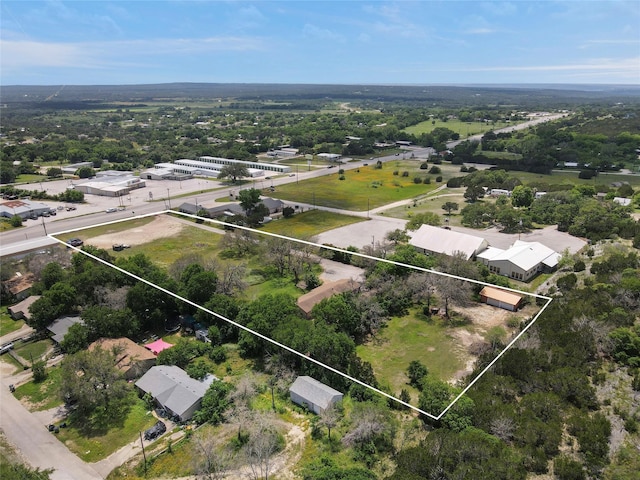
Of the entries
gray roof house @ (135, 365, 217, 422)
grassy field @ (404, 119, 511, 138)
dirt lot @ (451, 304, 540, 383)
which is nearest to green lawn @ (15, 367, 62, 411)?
gray roof house @ (135, 365, 217, 422)

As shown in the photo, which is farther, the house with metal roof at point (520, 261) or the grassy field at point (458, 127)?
the grassy field at point (458, 127)

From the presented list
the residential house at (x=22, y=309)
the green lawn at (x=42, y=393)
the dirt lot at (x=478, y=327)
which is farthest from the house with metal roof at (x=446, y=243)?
the residential house at (x=22, y=309)

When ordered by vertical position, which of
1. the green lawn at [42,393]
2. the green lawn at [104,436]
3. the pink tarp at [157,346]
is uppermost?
the pink tarp at [157,346]

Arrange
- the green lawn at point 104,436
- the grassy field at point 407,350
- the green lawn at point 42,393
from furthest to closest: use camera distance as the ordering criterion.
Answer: the green lawn at point 42,393, the green lawn at point 104,436, the grassy field at point 407,350

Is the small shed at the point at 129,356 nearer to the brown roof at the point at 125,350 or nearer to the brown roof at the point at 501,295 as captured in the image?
the brown roof at the point at 125,350

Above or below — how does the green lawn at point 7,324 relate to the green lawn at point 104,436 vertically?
below

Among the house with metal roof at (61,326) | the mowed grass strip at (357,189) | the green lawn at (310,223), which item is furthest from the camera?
the mowed grass strip at (357,189)

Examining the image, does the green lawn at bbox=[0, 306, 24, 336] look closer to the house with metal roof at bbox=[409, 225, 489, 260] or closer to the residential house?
the residential house
